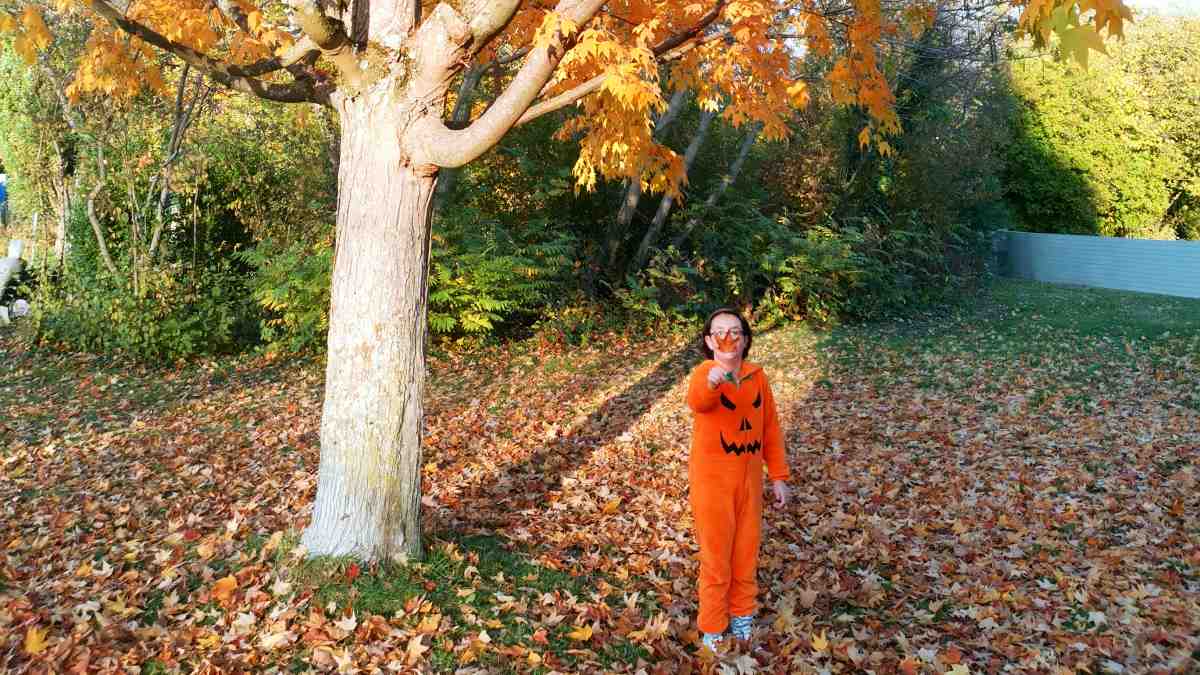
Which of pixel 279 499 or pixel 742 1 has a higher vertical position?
pixel 742 1

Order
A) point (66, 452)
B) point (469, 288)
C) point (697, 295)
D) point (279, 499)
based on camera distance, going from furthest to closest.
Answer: point (697, 295)
point (469, 288)
point (66, 452)
point (279, 499)

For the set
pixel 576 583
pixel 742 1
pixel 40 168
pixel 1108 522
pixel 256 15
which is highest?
pixel 742 1

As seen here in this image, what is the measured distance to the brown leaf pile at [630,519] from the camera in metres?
4.02

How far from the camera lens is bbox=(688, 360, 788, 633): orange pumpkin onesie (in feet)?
12.7

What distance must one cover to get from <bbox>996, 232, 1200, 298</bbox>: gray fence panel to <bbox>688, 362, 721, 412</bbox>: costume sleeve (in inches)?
859

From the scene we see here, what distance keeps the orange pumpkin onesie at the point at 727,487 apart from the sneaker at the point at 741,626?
31mm

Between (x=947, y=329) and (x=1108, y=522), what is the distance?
375 inches

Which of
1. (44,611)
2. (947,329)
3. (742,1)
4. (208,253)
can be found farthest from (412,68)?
(947,329)

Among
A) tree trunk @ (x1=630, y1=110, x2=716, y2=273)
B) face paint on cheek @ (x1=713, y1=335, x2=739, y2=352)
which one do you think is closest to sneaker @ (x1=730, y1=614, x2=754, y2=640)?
face paint on cheek @ (x1=713, y1=335, x2=739, y2=352)

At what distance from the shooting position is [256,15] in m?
5.09

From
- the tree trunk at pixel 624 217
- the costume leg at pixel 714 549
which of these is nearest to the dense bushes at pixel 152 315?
the tree trunk at pixel 624 217

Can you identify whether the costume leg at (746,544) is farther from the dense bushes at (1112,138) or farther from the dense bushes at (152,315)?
the dense bushes at (1112,138)

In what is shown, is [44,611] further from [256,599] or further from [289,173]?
[289,173]

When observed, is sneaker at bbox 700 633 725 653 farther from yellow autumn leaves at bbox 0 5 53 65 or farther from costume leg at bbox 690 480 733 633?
yellow autumn leaves at bbox 0 5 53 65
